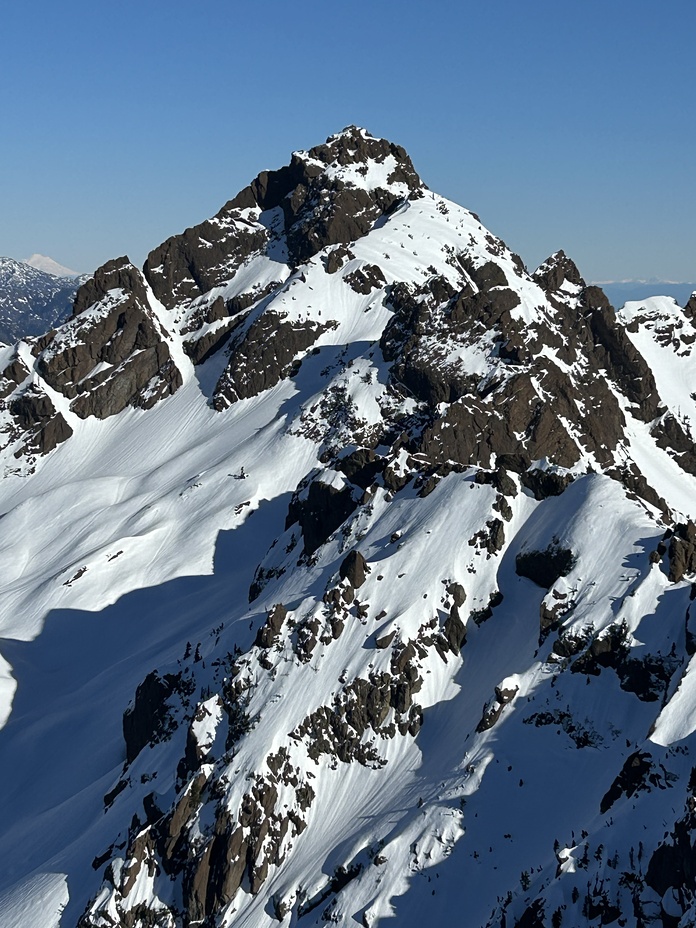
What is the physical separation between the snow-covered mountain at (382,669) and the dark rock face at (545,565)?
26 centimetres

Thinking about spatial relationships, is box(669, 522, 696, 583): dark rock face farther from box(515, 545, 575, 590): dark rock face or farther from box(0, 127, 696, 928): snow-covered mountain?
box(515, 545, 575, 590): dark rock face

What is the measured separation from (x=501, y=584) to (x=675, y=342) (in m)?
113

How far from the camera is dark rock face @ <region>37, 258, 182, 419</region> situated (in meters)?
191

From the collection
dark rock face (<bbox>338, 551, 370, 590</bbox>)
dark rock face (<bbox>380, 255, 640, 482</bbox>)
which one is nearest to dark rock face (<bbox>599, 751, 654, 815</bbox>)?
dark rock face (<bbox>338, 551, 370, 590</bbox>)

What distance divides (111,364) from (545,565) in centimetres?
12386

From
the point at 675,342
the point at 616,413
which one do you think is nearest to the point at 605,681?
the point at 616,413

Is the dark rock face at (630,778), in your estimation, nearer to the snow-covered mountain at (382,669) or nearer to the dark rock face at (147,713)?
the snow-covered mountain at (382,669)

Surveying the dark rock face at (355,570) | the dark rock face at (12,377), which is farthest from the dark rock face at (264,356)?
the dark rock face at (355,570)

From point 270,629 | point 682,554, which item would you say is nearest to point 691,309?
point 682,554

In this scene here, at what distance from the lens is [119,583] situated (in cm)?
14550

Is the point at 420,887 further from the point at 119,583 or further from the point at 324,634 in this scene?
the point at 119,583

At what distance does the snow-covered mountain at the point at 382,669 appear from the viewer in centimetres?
6975

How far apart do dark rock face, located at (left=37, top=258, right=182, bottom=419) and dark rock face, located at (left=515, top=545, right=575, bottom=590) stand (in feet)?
365

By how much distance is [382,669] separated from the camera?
85750 millimetres
